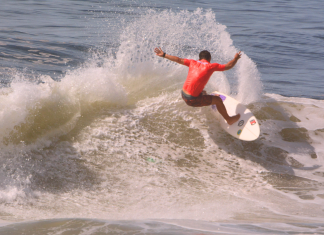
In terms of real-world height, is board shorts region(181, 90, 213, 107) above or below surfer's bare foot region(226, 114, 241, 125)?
above

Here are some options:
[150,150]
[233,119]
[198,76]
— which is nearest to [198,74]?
[198,76]

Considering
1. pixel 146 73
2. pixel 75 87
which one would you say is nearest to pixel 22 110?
pixel 75 87

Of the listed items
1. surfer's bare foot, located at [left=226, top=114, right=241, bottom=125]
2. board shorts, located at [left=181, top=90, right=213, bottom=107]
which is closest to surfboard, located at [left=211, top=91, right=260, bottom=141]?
surfer's bare foot, located at [left=226, top=114, right=241, bottom=125]

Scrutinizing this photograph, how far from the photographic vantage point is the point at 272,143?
6.35m

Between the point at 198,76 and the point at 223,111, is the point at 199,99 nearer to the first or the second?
the point at 198,76

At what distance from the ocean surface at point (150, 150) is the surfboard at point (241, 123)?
0.19 metres

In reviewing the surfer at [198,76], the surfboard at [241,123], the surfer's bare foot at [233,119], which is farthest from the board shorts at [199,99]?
the surfboard at [241,123]

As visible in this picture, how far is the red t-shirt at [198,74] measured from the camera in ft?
17.9

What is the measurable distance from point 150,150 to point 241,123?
1756 mm

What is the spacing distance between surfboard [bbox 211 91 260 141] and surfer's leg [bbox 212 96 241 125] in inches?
3.0

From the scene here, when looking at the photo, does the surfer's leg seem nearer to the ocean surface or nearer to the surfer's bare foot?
the surfer's bare foot

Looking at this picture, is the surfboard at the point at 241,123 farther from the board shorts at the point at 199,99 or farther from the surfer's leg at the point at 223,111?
the board shorts at the point at 199,99

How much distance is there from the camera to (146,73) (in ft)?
23.5

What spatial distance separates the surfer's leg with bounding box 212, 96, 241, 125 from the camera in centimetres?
574
